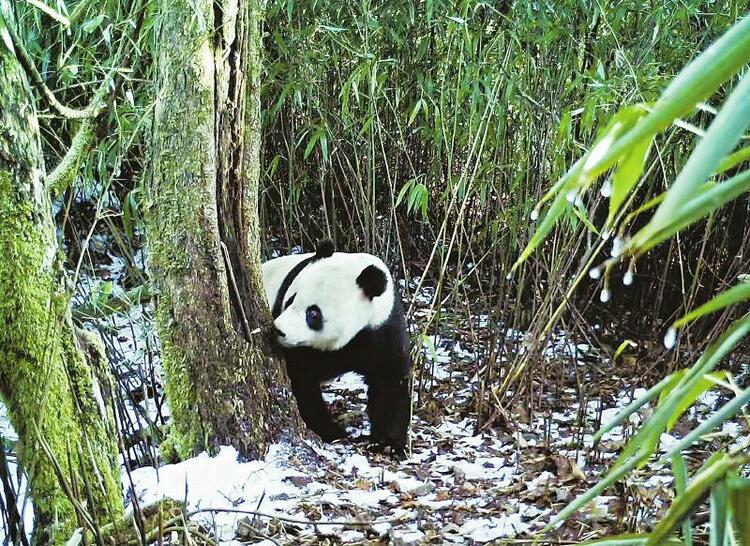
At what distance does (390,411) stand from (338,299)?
1.42ft

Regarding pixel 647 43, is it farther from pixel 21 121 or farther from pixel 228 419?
pixel 21 121

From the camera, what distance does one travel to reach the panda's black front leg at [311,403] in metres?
3.03

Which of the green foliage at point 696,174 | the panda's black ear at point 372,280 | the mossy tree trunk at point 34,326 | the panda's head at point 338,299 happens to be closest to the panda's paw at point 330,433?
the panda's head at point 338,299

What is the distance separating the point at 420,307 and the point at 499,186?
3.45 ft

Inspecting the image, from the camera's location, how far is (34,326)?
174 cm

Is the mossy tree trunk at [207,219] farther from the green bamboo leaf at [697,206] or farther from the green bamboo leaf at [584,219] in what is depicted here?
the green bamboo leaf at [697,206]

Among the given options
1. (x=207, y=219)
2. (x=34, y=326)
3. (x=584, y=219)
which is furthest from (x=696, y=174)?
(x=207, y=219)

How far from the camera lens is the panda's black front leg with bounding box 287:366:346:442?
119 inches

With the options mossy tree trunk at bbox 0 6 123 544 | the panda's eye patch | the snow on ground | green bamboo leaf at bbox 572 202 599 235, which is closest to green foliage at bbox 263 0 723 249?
green bamboo leaf at bbox 572 202 599 235

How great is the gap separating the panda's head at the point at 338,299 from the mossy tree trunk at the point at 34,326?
3.84 ft

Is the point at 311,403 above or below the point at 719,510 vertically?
below

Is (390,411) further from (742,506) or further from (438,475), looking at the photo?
(742,506)

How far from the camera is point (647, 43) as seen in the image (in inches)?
119

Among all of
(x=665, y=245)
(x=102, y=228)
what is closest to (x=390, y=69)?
(x=665, y=245)
